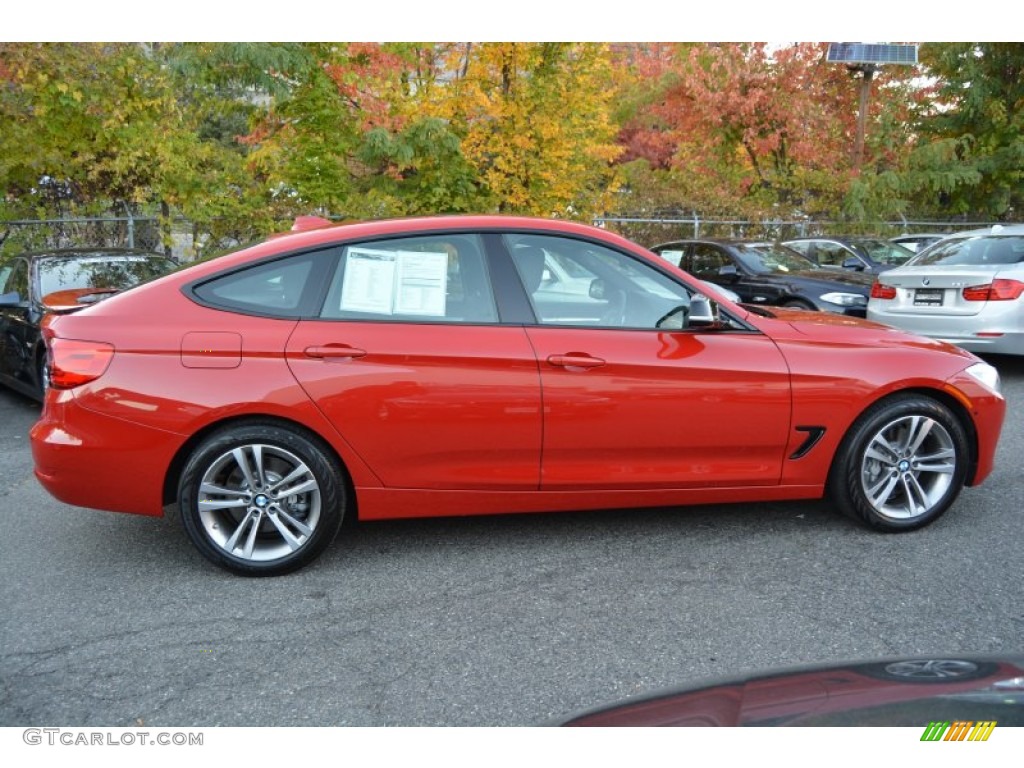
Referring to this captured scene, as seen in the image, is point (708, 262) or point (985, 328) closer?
point (985, 328)

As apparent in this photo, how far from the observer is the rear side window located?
3840mm

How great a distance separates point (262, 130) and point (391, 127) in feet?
6.49

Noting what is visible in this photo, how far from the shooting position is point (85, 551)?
4.21 meters

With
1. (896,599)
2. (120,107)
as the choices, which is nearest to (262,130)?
(120,107)

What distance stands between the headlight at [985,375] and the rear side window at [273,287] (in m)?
3.28

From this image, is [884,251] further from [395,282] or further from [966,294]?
[395,282]

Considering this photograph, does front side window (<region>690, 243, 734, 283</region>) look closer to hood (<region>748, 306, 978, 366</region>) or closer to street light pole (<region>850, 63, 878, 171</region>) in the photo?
hood (<region>748, 306, 978, 366</region>)

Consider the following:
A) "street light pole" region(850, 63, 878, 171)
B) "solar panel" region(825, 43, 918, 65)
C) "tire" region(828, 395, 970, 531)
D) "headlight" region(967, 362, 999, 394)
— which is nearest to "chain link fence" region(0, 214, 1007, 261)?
"tire" region(828, 395, 970, 531)

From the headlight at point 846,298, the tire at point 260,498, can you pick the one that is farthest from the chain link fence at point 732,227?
the tire at point 260,498

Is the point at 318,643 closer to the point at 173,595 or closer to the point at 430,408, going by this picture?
the point at 173,595

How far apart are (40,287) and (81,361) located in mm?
4151

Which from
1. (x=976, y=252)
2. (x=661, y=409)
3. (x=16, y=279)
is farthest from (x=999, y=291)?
(x=16, y=279)

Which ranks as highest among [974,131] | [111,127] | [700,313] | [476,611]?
[974,131]

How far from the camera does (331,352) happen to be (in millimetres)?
3760
